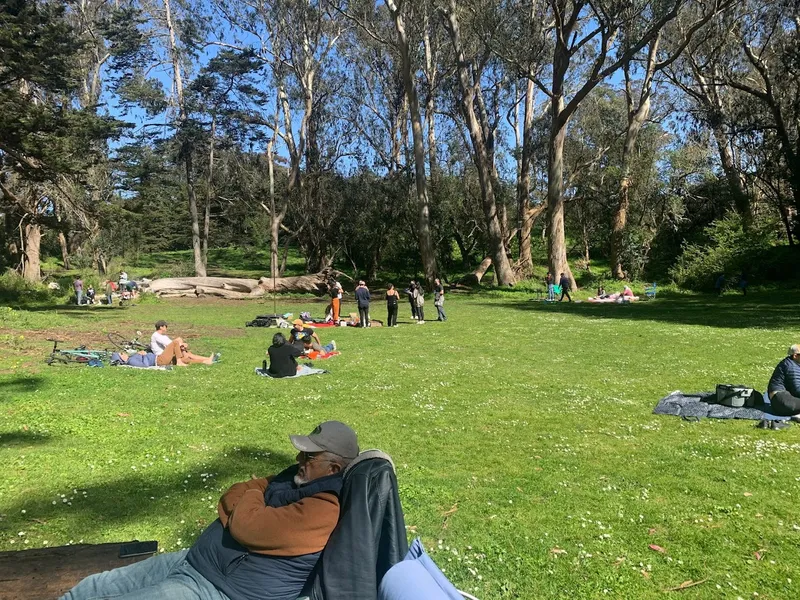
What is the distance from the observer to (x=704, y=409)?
8.07m

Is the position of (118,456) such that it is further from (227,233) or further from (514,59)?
(227,233)

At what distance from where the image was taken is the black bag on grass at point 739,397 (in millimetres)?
8070

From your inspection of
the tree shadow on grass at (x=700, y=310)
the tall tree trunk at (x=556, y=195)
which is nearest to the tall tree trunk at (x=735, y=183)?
the tree shadow on grass at (x=700, y=310)

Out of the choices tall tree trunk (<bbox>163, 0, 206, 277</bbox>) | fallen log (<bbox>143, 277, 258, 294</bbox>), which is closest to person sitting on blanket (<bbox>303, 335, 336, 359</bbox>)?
fallen log (<bbox>143, 277, 258, 294</bbox>)

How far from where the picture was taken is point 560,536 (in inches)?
183

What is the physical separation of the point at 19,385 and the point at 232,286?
2593cm

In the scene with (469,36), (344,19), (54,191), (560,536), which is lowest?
(560,536)

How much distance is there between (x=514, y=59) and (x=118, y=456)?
27885mm

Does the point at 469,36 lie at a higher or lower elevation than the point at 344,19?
lower

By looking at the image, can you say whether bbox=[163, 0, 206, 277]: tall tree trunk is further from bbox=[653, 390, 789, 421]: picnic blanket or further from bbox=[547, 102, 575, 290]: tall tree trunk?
bbox=[653, 390, 789, 421]: picnic blanket

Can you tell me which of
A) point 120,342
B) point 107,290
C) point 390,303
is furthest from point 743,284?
point 107,290

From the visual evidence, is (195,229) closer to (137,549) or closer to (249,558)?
(137,549)

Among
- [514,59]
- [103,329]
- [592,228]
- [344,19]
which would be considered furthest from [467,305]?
[344,19]

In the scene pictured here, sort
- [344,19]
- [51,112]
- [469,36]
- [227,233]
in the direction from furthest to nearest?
[227,233] → [344,19] → [469,36] → [51,112]
